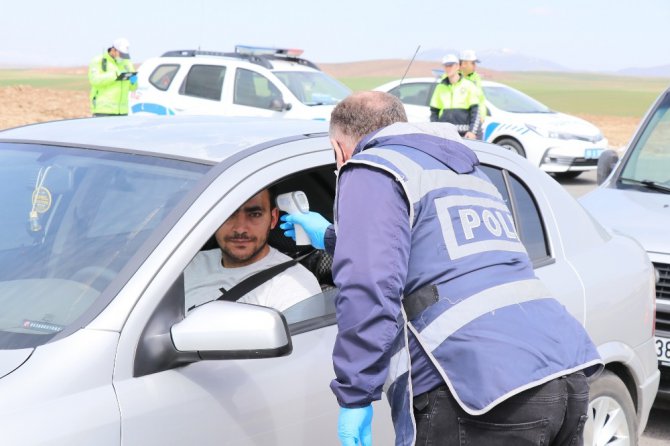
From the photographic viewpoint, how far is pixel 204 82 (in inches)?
554

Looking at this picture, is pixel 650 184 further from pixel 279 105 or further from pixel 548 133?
pixel 548 133

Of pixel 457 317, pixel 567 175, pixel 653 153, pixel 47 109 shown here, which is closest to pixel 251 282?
pixel 457 317

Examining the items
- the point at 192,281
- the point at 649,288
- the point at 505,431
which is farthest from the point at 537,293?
the point at 649,288

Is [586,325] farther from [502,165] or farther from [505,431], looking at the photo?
[505,431]

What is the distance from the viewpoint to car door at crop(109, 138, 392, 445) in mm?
2199

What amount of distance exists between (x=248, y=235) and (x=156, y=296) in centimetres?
99

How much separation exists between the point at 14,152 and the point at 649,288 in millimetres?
2664

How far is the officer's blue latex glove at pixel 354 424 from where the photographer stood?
7.58ft

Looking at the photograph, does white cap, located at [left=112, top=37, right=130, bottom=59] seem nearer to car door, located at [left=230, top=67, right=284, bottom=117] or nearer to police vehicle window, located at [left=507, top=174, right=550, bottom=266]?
car door, located at [left=230, top=67, right=284, bottom=117]

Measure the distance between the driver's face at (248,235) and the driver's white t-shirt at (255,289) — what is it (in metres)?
0.03

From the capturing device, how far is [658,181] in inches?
244

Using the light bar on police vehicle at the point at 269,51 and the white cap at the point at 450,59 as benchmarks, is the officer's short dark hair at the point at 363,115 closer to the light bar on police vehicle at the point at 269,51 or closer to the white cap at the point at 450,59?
the white cap at the point at 450,59

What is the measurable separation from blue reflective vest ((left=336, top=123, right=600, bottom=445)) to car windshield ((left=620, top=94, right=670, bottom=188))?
4.06 metres

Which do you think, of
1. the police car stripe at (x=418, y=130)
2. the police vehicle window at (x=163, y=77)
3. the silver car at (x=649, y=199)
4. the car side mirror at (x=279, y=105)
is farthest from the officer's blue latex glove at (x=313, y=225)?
the police vehicle window at (x=163, y=77)
